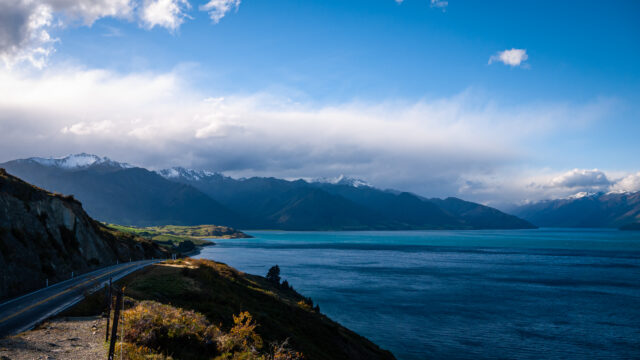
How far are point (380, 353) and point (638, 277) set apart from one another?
89.1m

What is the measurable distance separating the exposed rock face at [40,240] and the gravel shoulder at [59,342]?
14507 millimetres

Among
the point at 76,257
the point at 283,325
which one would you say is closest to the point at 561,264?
the point at 283,325

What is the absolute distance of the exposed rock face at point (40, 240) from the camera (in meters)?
33.9

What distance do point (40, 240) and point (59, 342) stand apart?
29.2 meters

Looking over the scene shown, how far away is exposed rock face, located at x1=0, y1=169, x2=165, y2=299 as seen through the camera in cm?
3388

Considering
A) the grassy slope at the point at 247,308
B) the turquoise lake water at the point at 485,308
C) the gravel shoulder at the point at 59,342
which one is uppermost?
the gravel shoulder at the point at 59,342

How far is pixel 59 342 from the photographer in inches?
697

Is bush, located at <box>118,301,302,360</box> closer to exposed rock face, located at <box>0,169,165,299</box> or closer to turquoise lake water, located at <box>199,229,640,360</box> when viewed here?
exposed rock face, located at <box>0,169,165,299</box>

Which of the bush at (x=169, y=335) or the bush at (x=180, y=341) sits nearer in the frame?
the bush at (x=180, y=341)

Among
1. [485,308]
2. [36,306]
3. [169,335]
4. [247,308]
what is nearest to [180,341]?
[169,335]

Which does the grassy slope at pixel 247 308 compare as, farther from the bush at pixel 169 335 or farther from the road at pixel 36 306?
the bush at pixel 169 335

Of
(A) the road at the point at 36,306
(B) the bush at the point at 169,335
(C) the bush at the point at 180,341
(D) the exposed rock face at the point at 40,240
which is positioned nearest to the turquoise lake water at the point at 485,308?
(C) the bush at the point at 180,341

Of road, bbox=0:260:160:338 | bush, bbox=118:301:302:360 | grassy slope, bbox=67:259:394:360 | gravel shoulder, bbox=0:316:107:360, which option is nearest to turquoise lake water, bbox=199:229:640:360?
grassy slope, bbox=67:259:394:360

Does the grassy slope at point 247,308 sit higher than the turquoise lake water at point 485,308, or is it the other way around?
the grassy slope at point 247,308
